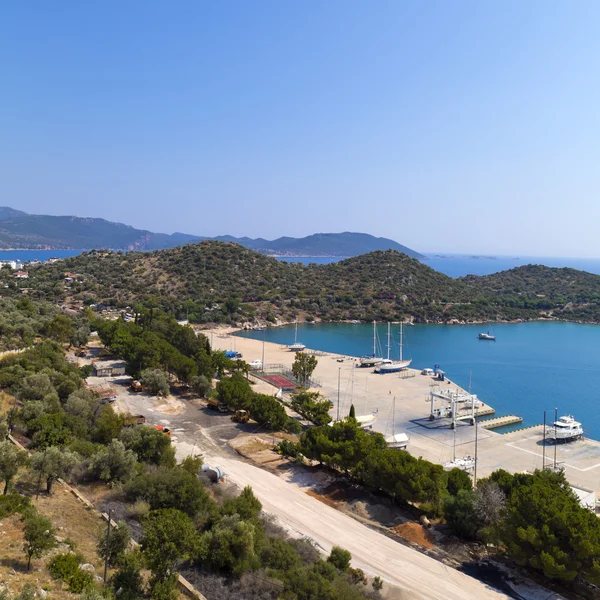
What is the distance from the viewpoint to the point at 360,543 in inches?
638

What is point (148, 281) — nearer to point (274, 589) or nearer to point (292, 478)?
point (292, 478)

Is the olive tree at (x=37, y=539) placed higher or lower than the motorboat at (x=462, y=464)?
higher

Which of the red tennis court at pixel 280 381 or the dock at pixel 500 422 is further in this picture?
the red tennis court at pixel 280 381

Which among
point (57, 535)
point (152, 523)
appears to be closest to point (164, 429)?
point (57, 535)

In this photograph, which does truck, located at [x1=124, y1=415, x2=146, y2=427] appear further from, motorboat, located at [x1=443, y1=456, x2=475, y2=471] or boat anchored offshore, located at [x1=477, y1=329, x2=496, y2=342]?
boat anchored offshore, located at [x1=477, y1=329, x2=496, y2=342]

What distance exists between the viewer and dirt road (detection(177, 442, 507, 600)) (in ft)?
45.4

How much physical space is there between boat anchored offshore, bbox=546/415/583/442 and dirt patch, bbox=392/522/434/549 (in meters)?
17.1

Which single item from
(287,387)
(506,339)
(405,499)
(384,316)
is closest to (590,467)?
(405,499)

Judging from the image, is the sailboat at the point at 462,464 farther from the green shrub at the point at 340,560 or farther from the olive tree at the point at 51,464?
the olive tree at the point at 51,464

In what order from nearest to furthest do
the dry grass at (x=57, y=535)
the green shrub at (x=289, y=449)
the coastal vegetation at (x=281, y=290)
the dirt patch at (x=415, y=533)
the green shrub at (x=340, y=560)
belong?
1. the dry grass at (x=57, y=535)
2. the green shrub at (x=340, y=560)
3. the dirt patch at (x=415, y=533)
4. the green shrub at (x=289, y=449)
5. the coastal vegetation at (x=281, y=290)

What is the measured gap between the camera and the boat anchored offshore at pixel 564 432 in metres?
30.3

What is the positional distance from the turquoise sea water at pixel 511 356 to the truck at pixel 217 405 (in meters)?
22.6

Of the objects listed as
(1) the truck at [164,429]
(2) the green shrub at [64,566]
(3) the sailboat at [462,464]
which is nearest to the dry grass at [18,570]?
(2) the green shrub at [64,566]

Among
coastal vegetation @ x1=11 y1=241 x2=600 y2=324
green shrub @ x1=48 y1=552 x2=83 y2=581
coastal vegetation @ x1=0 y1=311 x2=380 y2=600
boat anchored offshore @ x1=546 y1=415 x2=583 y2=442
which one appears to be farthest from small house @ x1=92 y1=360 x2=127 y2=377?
coastal vegetation @ x1=11 y1=241 x2=600 y2=324
